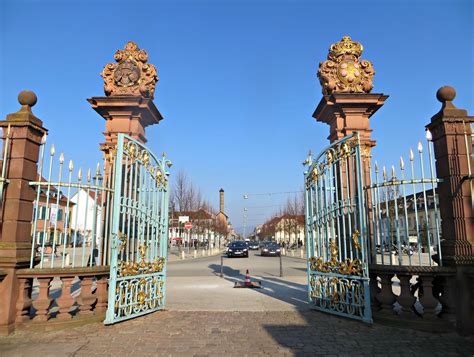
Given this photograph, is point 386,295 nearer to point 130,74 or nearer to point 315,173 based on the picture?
point 315,173

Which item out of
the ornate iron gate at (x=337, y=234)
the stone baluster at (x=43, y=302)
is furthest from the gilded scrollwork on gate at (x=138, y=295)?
the ornate iron gate at (x=337, y=234)

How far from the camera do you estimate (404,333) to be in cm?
553

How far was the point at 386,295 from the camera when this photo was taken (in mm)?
6055

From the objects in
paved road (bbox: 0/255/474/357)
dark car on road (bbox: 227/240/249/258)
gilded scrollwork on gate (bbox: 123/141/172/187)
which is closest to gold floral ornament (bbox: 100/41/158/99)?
gilded scrollwork on gate (bbox: 123/141/172/187)

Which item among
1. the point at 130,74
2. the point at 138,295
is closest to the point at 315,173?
the point at 138,295

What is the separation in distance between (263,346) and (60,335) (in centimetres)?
317

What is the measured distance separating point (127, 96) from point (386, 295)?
689 centimetres

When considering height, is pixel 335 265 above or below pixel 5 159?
below

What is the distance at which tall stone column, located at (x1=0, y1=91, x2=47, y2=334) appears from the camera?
5.60 m

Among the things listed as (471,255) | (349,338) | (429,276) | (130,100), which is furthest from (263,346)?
(130,100)

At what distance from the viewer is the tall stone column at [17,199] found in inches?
220

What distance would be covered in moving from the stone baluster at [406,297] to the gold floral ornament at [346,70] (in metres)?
4.50

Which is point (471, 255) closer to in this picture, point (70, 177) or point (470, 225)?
point (470, 225)

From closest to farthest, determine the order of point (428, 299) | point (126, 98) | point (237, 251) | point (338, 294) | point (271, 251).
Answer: point (428, 299), point (338, 294), point (126, 98), point (237, 251), point (271, 251)
